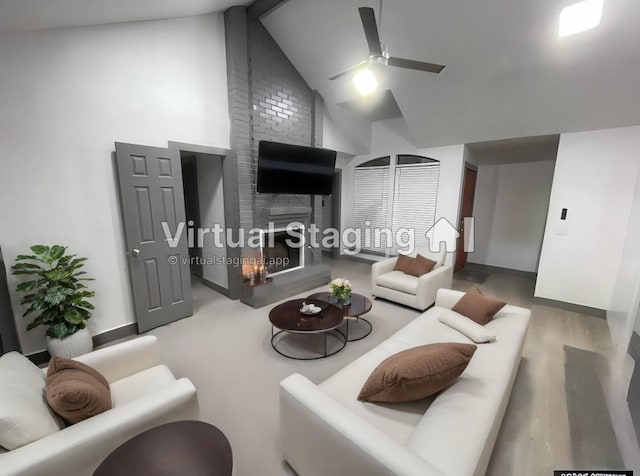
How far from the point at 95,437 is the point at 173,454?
350 mm

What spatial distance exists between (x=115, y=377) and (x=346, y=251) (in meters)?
5.01

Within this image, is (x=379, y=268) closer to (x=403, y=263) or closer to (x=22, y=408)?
(x=403, y=263)

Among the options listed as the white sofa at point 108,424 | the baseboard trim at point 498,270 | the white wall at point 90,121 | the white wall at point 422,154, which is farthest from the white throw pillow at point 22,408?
the baseboard trim at point 498,270

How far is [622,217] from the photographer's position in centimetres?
311

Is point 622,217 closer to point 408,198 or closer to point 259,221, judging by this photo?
point 408,198

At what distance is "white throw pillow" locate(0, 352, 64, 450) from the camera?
97cm

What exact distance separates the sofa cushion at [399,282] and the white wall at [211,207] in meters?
2.24

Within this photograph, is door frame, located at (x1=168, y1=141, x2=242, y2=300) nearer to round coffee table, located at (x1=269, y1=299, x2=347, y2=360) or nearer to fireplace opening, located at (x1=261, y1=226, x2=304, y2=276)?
fireplace opening, located at (x1=261, y1=226, x2=304, y2=276)

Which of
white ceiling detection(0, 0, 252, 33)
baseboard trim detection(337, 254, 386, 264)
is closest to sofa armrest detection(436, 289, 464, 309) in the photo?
baseboard trim detection(337, 254, 386, 264)

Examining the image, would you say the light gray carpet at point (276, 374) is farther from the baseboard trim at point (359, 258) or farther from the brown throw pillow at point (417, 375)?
the baseboard trim at point (359, 258)

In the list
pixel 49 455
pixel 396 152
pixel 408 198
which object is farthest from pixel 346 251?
pixel 49 455

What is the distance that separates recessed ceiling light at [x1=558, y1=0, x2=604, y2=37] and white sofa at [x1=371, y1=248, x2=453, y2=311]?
8.42 feet

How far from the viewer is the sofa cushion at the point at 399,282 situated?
10.9 ft

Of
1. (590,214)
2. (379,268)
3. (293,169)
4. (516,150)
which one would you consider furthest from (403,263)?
(516,150)
